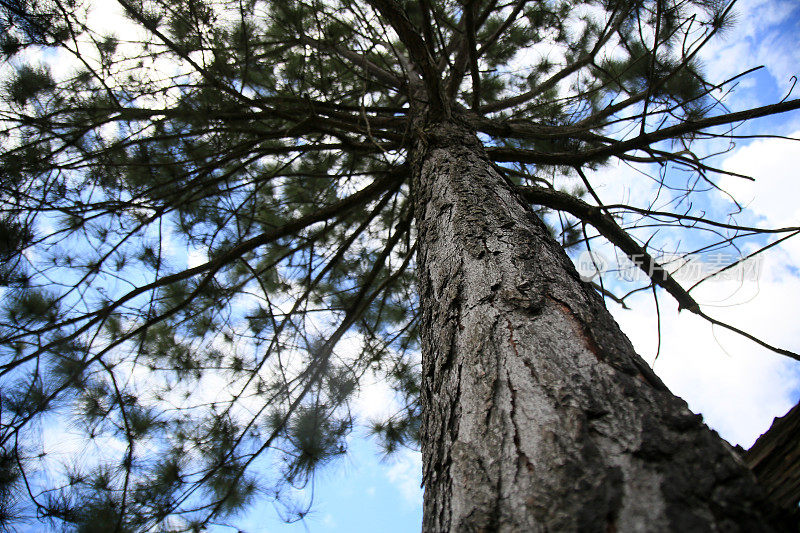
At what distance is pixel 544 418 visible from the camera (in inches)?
21.3

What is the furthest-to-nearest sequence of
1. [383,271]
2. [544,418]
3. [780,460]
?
[383,271], [544,418], [780,460]

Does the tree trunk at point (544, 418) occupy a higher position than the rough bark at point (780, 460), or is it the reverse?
the tree trunk at point (544, 418)

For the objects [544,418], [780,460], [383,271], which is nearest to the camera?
[780,460]

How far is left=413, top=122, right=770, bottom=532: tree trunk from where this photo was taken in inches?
16.1

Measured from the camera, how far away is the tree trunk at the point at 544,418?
0.41 m

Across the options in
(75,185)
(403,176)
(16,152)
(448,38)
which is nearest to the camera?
(16,152)

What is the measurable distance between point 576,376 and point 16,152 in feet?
8.03

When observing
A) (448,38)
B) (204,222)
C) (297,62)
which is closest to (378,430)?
(204,222)

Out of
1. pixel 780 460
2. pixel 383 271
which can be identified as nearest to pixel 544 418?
pixel 780 460

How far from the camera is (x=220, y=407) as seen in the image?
221cm

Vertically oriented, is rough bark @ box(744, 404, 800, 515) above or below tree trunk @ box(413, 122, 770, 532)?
below

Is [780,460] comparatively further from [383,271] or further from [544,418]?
[383,271]

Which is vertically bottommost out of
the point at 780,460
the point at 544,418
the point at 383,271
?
the point at 780,460

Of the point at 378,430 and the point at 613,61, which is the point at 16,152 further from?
the point at 613,61
